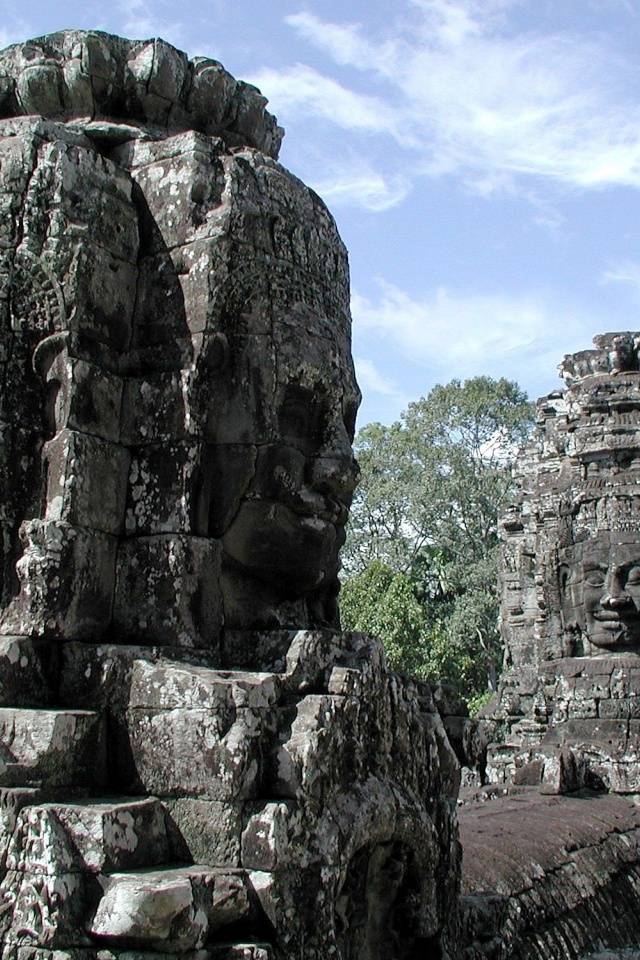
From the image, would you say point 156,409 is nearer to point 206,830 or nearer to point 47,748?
point 47,748

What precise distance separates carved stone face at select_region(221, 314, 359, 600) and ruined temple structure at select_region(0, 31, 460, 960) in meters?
0.01

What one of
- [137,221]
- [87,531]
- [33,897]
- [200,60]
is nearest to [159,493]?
[87,531]

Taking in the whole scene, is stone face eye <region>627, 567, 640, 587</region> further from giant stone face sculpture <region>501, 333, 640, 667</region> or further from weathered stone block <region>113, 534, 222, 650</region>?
weathered stone block <region>113, 534, 222, 650</region>

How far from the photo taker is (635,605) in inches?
475

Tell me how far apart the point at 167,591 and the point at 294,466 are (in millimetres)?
692

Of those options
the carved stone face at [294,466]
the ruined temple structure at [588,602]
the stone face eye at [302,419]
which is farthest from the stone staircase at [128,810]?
Result: the ruined temple structure at [588,602]

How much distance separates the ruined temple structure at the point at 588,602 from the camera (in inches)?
436

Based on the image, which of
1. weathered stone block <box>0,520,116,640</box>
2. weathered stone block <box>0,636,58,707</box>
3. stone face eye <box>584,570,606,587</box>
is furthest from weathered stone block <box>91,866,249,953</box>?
stone face eye <box>584,570,606,587</box>

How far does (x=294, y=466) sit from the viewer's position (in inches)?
166

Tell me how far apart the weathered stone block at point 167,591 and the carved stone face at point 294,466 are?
7.6 inches

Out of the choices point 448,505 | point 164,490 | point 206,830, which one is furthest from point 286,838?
point 448,505

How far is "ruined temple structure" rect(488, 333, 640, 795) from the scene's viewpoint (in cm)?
1109

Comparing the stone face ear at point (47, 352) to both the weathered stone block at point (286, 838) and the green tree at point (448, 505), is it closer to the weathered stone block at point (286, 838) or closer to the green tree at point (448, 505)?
the weathered stone block at point (286, 838)

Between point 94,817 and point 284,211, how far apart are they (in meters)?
2.45
